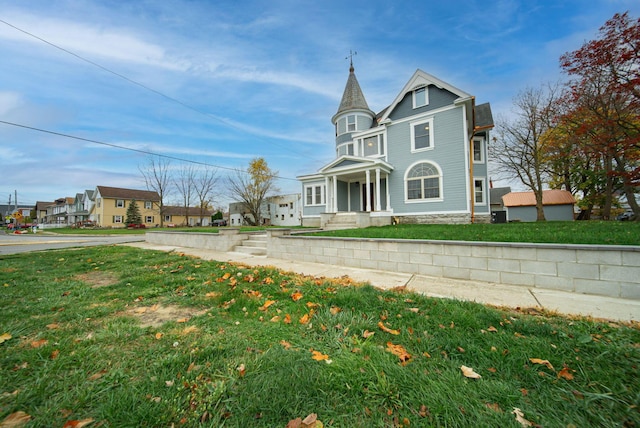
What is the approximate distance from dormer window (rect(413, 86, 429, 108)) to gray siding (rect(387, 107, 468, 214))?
1.06 metres

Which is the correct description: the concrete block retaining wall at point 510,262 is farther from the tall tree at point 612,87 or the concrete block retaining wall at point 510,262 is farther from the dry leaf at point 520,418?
the tall tree at point 612,87

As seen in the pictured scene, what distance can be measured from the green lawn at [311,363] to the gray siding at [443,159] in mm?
10756

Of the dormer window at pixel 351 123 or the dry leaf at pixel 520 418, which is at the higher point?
the dormer window at pixel 351 123

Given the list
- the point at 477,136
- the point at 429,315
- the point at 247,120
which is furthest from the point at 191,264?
the point at 477,136

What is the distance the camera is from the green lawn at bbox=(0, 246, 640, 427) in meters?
1.38

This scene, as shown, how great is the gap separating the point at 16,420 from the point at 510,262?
5.91 metres

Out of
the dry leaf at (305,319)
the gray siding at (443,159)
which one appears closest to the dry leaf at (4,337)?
the dry leaf at (305,319)

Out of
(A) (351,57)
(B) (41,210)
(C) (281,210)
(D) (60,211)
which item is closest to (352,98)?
(A) (351,57)

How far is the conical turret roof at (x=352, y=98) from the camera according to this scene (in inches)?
685

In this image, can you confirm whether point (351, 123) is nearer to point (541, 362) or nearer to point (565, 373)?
point (541, 362)

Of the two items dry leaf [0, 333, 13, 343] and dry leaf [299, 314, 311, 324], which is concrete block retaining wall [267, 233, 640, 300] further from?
dry leaf [0, 333, 13, 343]

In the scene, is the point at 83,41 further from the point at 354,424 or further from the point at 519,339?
the point at 519,339

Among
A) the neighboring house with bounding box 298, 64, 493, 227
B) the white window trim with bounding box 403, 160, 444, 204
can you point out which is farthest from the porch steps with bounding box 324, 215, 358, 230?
the white window trim with bounding box 403, 160, 444, 204

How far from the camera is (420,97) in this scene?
13.4m
